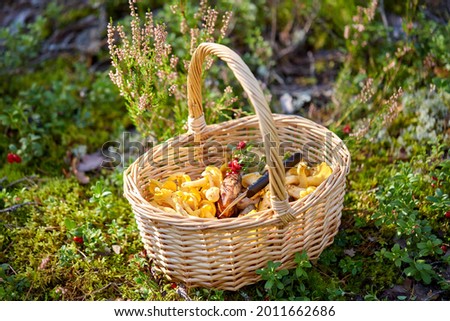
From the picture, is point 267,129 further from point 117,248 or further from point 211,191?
point 117,248

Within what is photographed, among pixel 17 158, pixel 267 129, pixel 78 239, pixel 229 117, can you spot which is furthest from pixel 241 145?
pixel 17 158

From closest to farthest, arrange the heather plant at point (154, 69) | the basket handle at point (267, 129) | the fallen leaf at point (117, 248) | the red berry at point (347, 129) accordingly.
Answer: the basket handle at point (267, 129) < the heather plant at point (154, 69) < the fallen leaf at point (117, 248) < the red berry at point (347, 129)

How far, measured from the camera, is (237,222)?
2.47 meters

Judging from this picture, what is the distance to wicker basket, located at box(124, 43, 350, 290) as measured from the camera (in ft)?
8.04

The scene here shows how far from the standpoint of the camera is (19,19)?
5.47 metres

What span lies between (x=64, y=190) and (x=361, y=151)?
1.95 metres

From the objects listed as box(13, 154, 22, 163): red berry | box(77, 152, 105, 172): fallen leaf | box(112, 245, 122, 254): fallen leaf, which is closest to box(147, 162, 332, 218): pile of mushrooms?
box(112, 245, 122, 254): fallen leaf

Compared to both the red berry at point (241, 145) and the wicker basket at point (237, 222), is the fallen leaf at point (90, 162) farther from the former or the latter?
the red berry at point (241, 145)

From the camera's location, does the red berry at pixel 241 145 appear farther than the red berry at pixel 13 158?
No

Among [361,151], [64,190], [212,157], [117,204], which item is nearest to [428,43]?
[361,151]

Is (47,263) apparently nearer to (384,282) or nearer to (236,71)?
(236,71)

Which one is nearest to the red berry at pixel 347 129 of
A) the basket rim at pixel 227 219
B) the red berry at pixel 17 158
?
the basket rim at pixel 227 219

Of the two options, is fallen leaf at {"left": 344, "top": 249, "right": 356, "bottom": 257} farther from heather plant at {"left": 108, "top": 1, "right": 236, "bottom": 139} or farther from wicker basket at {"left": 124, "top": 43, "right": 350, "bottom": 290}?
heather plant at {"left": 108, "top": 1, "right": 236, "bottom": 139}

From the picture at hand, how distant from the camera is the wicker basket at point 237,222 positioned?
96.4 inches
